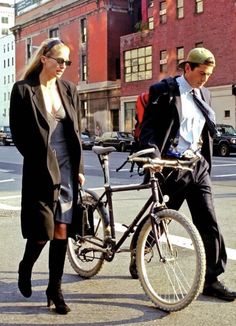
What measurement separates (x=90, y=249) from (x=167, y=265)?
3.00ft

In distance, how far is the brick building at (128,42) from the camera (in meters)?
39.3

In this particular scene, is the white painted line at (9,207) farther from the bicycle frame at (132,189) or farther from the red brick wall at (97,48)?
the red brick wall at (97,48)

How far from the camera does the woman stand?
13.9ft

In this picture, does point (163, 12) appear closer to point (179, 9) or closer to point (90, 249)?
point (179, 9)

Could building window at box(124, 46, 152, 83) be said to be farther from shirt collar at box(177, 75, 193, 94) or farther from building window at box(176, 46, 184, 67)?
shirt collar at box(177, 75, 193, 94)

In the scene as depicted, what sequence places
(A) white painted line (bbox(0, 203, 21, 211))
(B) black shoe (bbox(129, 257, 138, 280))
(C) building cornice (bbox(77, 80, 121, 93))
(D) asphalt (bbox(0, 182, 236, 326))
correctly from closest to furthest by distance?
(D) asphalt (bbox(0, 182, 236, 326))
(B) black shoe (bbox(129, 257, 138, 280))
(A) white painted line (bbox(0, 203, 21, 211))
(C) building cornice (bbox(77, 80, 121, 93))

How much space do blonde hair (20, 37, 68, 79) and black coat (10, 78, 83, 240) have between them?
108 millimetres

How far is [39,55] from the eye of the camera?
4406 mm

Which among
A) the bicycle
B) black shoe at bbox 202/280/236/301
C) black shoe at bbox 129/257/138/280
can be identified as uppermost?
the bicycle

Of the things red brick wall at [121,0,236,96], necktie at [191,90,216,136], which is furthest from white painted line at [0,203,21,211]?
red brick wall at [121,0,236,96]

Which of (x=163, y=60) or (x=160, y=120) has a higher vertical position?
(x=163, y=60)

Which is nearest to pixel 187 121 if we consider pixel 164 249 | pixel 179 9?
pixel 164 249

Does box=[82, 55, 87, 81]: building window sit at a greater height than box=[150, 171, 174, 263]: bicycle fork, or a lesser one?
greater

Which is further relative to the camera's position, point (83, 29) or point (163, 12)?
point (83, 29)
